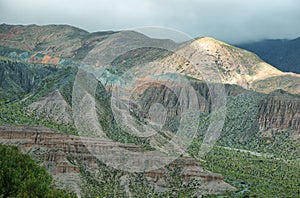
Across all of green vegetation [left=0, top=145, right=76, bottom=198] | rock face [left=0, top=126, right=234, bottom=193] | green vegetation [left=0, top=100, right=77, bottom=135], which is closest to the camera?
green vegetation [left=0, top=145, right=76, bottom=198]

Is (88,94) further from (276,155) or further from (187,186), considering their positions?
(276,155)

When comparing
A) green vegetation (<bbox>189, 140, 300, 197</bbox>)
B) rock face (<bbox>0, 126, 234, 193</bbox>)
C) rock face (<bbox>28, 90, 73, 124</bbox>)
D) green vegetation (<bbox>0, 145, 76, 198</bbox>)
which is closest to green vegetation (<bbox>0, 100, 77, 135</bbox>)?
rock face (<bbox>28, 90, 73, 124</bbox>)

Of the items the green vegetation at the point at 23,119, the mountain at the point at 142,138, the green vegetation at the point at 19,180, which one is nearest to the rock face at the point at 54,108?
the mountain at the point at 142,138

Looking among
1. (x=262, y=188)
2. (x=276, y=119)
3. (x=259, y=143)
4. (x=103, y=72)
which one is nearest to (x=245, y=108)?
(x=276, y=119)

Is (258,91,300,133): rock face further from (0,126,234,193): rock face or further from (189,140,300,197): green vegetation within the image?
(0,126,234,193): rock face

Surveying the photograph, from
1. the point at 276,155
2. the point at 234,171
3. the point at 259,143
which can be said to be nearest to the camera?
the point at 234,171

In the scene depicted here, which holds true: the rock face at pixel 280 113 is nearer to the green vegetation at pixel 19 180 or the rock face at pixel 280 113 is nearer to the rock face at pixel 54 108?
the rock face at pixel 54 108
